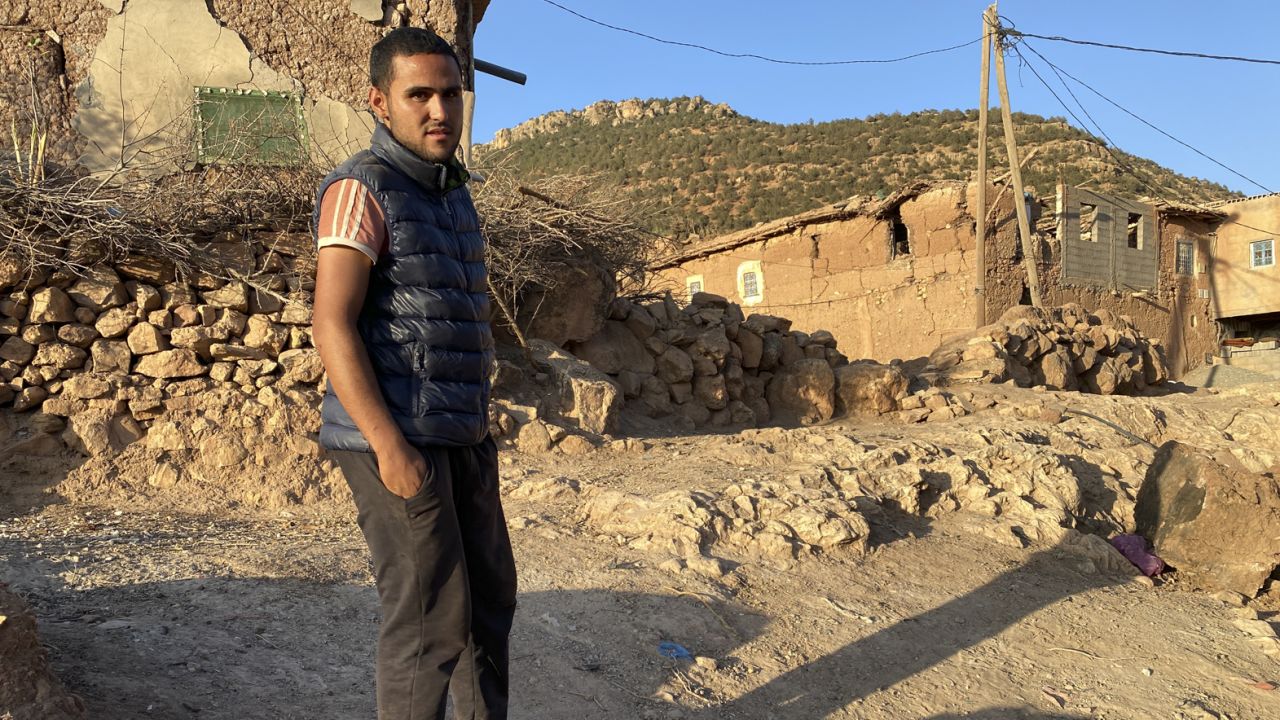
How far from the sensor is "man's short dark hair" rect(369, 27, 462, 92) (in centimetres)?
198

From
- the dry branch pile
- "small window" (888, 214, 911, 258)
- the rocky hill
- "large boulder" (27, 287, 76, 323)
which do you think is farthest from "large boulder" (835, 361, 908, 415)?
the rocky hill

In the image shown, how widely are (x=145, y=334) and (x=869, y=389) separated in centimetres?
566

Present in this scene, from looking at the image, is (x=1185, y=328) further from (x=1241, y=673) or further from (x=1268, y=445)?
(x=1241, y=673)

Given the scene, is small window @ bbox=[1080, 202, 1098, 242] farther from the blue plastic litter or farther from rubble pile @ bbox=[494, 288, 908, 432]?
the blue plastic litter

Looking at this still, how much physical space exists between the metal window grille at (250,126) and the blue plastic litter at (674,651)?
4130mm

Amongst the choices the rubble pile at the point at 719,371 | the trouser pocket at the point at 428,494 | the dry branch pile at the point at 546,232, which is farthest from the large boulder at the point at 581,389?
the trouser pocket at the point at 428,494

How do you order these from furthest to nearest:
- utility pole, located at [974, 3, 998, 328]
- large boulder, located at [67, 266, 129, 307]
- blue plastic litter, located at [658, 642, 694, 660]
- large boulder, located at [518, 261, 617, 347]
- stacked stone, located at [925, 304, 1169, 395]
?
utility pole, located at [974, 3, 998, 328]
stacked stone, located at [925, 304, 1169, 395]
large boulder, located at [518, 261, 617, 347]
large boulder, located at [67, 266, 129, 307]
blue plastic litter, located at [658, 642, 694, 660]

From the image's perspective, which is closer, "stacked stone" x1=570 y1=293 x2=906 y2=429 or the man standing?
the man standing

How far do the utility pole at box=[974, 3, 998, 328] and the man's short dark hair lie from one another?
12768 millimetres

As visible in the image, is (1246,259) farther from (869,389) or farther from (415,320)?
(415,320)

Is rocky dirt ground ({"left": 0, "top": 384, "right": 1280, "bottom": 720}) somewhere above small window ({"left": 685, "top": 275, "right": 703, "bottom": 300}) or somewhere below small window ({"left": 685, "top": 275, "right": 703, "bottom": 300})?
below

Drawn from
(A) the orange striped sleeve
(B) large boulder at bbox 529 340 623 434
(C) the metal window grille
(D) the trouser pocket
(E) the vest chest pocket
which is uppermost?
(C) the metal window grille

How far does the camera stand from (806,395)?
27.0ft

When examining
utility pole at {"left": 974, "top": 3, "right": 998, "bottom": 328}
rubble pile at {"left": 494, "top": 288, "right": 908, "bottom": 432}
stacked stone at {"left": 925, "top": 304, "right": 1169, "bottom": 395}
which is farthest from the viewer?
utility pole at {"left": 974, "top": 3, "right": 998, "bottom": 328}
